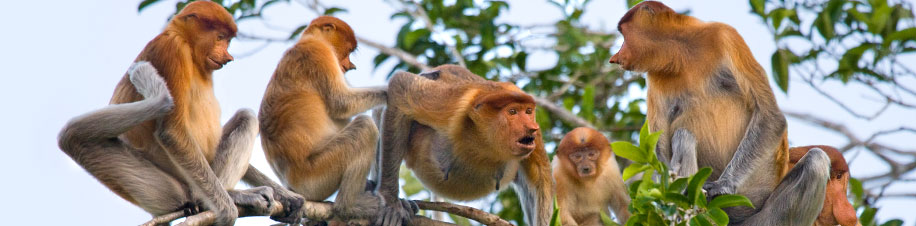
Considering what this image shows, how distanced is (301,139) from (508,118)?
35.4 inches

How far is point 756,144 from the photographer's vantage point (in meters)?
3.99

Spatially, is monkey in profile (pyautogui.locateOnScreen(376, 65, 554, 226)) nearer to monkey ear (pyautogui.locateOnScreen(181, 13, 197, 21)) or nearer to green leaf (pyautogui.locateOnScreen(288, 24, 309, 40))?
monkey ear (pyautogui.locateOnScreen(181, 13, 197, 21))

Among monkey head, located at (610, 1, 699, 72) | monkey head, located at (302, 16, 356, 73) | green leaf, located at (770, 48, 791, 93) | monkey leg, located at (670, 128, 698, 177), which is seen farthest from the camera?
green leaf, located at (770, 48, 791, 93)

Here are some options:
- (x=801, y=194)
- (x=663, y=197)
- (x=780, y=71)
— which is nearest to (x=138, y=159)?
(x=663, y=197)

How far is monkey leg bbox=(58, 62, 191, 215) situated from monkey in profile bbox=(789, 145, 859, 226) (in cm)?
275

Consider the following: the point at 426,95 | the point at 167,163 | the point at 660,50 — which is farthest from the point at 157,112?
the point at 660,50

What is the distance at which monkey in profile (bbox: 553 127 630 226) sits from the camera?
16.2 feet

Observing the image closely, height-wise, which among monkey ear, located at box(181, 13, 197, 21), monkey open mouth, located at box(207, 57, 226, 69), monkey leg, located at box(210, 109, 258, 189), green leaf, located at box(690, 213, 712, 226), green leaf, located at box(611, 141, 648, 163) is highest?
monkey ear, located at box(181, 13, 197, 21)

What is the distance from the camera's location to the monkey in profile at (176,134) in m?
3.34

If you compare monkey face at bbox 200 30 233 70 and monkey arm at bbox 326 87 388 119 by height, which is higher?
monkey face at bbox 200 30 233 70

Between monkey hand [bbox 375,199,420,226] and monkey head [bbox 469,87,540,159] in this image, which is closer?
monkey head [bbox 469,87,540,159]

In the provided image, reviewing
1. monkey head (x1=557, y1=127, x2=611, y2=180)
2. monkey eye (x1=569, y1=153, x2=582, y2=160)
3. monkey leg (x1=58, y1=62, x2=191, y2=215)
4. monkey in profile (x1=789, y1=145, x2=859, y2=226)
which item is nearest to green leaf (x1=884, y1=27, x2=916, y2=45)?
monkey in profile (x1=789, y1=145, x2=859, y2=226)

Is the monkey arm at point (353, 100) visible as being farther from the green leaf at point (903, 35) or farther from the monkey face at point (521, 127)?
the green leaf at point (903, 35)

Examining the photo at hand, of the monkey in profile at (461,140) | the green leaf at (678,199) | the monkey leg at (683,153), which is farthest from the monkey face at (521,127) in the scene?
the green leaf at (678,199)
